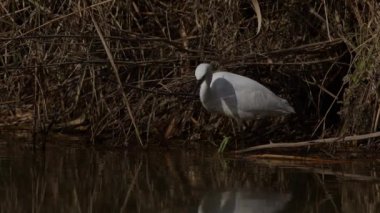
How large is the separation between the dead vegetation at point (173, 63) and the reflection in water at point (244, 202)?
1.67 meters

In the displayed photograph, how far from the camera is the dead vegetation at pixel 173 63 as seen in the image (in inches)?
247

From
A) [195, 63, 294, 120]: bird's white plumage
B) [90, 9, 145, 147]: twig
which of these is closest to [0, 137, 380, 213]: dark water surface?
[90, 9, 145, 147]: twig

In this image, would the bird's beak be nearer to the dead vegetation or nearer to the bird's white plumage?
the bird's white plumage

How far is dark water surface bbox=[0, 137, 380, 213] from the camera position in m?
4.31

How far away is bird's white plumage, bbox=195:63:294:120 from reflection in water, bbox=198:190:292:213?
4.99ft

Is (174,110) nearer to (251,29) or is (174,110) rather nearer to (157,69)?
(157,69)

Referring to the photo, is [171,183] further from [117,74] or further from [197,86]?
[197,86]

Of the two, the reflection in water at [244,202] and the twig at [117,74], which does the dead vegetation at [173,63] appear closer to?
the twig at [117,74]

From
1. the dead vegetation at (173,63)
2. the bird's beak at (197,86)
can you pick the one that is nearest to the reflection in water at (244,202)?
the bird's beak at (197,86)

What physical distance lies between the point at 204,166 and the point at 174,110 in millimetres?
1119

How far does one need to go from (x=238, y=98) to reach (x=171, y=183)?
4.70 feet

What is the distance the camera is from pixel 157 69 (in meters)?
6.61

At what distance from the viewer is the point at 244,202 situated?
4352 millimetres

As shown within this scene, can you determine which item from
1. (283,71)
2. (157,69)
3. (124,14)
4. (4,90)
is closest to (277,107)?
(283,71)
